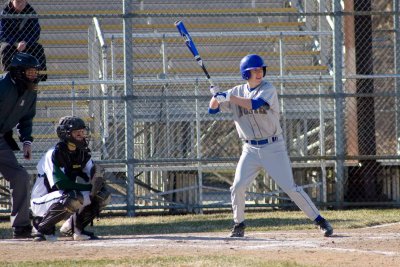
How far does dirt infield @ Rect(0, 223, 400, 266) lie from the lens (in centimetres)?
789

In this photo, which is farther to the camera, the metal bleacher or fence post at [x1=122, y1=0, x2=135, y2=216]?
the metal bleacher

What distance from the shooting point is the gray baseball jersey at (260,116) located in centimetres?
935

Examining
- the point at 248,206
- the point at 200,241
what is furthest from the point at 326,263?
the point at 248,206

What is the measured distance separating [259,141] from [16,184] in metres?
2.49

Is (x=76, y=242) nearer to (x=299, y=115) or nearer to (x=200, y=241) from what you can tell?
(x=200, y=241)

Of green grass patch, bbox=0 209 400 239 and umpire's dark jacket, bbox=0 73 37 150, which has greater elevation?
umpire's dark jacket, bbox=0 73 37 150

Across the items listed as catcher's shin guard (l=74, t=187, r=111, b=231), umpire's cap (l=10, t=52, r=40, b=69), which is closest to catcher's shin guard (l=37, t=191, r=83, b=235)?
catcher's shin guard (l=74, t=187, r=111, b=231)

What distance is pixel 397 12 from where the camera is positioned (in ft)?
42.7

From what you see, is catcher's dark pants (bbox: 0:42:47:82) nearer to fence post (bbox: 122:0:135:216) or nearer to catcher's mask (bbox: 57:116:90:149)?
fence post (bbox: 122:0:135:216)

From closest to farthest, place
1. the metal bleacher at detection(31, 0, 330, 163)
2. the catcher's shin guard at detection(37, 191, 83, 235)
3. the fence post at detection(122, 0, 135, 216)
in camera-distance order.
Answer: the catcher's shin guard at detection(37, 191, 83, 235)
the fence post at detection(122, 0, 135, 216)
the metal bleacher at detection(31, 0, 330, 163)

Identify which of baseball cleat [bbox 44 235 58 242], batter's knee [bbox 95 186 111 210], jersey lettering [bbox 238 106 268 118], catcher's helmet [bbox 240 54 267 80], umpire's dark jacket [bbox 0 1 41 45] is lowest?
baseball cleat [bbox 44 235 58 242]

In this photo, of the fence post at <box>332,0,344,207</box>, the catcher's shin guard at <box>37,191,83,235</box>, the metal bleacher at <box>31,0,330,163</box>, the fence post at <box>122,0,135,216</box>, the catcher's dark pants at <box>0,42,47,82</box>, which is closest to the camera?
the catcher's shin guard at <box>37,191,83,235</box>

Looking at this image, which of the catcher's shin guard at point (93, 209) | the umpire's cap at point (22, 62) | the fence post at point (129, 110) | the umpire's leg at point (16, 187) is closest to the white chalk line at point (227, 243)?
the catcher's shin guard at point (93, 209)

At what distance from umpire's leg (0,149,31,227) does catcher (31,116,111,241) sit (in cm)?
20
